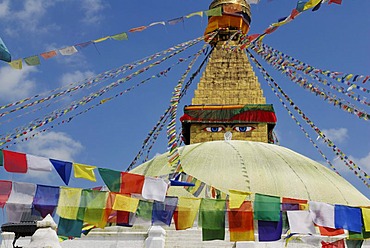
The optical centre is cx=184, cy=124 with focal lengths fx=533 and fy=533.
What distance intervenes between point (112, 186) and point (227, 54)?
13694 millimetres

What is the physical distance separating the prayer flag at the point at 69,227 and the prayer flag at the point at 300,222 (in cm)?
259

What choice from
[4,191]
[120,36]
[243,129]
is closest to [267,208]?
[4,191]

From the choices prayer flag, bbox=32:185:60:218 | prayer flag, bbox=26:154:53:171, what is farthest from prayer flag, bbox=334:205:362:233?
prayer flag, bbox=26:154:53:171

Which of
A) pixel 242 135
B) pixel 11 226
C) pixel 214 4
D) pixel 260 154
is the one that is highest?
pixel 214 4

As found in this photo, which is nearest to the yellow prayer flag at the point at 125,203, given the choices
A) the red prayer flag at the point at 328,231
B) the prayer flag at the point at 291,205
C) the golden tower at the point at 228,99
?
the prayer flag at the point at 291,205

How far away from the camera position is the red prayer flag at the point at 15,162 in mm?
5871

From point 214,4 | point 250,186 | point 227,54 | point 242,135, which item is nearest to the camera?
point 250,186

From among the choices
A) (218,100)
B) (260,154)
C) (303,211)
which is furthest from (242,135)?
(303,211)

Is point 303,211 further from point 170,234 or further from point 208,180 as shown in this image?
point 208,180

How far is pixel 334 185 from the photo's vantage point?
12320 mm

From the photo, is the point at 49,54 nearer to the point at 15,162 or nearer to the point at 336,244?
the point at 15,162

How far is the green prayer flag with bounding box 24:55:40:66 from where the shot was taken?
25.1 ft

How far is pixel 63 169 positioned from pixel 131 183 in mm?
851

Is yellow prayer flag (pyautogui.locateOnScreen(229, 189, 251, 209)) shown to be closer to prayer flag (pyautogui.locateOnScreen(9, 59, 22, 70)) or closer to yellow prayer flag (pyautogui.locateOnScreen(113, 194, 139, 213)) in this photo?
yellow prayer flag (pyautogui.locateOnScreen(113, 194, 139, 213))
